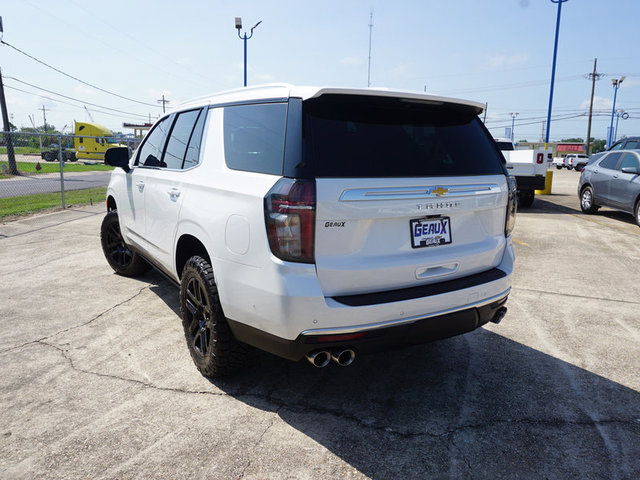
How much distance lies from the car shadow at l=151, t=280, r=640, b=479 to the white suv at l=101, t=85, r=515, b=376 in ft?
1.61

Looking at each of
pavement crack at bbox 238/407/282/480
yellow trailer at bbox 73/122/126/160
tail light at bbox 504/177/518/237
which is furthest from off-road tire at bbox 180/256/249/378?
yellow trailer at bbox 73/122/126/160

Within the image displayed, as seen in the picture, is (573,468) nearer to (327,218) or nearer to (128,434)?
(327,218)

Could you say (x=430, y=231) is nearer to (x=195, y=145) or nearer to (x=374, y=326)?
(x=374, y=326)

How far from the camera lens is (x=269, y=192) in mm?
2551

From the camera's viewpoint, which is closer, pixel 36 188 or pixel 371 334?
pixel 371 334

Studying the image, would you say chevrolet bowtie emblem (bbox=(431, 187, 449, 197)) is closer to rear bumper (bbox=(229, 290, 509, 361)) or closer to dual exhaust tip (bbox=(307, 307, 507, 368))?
rear bumper (bbox=(229, 290, 509, 361))

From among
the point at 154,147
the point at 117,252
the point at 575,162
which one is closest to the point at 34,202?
the point at 117,252

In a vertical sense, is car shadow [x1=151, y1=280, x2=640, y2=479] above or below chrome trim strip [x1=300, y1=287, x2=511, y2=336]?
below

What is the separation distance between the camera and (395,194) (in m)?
2.64

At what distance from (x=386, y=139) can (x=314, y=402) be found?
170cm

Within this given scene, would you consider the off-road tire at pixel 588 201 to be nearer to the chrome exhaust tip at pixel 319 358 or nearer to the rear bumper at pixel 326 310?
the rear bumper at pixel 326 310

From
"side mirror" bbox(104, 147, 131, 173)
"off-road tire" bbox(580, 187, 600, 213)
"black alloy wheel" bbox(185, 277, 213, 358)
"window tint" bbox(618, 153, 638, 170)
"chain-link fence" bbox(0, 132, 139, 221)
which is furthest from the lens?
"off-road tire" bbox(580, 187, 600, 213)

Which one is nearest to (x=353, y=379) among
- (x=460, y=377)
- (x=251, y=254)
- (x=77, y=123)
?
(x=460, y=377)

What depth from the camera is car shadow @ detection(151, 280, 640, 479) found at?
8.29 feet
